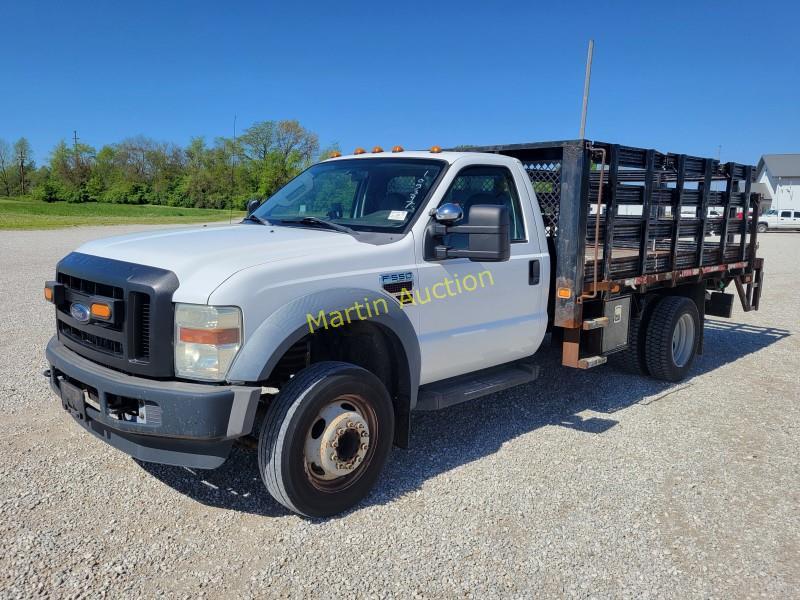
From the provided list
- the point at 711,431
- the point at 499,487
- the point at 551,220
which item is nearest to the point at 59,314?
the point at 499,487

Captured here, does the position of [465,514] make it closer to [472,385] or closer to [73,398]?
[472,385]

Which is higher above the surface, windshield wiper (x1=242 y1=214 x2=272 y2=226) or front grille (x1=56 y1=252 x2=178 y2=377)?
windshield wiper (x1=242 y1=214 x2=272 y2=226)

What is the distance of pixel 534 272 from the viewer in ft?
16.1

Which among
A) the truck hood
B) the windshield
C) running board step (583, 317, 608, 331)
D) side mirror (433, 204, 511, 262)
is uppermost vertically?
the windshield

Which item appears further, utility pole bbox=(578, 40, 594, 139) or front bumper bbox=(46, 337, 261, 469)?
utility pole bbox=(578, 40, 594, 139)

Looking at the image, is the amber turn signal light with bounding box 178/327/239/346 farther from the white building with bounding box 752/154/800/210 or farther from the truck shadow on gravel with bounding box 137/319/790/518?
the white building with bounding box 752/154/800/210

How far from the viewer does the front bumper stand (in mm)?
3207

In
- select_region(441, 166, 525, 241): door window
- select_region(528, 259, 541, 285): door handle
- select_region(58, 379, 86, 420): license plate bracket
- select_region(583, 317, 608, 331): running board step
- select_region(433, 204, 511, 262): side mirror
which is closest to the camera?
select_region(58, 379, 86, 420): license plate bracket

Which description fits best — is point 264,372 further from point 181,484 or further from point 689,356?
point 689,356

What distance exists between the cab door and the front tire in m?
0.58

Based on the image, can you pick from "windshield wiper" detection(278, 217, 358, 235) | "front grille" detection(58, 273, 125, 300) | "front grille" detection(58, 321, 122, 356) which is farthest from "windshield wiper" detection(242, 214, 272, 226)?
"front grille" detection(58, 321, 122, 356)

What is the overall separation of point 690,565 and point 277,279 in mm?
2557

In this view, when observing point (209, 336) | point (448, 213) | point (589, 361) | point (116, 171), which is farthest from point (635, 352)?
point (116, 171)

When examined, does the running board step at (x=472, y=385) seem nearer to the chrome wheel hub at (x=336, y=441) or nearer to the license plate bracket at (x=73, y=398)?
the chrome wheel hub at (x=336, y=441)
